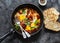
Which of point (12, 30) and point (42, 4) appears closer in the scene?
point (12, 30)

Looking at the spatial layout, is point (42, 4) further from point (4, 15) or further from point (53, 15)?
point (4, 15)

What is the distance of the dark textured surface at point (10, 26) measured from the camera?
168 centimetres

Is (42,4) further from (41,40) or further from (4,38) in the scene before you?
(4,38)

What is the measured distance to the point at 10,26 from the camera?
5.60 ft

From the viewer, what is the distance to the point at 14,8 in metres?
1.72

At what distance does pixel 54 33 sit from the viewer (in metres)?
1.70

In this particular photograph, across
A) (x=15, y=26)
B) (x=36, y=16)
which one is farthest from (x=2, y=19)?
(x=36, y=16)

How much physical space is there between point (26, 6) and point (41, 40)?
0.93ft

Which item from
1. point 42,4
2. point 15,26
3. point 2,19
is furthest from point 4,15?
point 42,4

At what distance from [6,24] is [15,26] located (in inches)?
4.3

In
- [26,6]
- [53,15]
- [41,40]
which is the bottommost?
[41,40]

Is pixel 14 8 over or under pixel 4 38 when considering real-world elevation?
over

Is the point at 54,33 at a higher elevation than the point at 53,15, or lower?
lower

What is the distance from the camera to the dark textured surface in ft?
5.51
